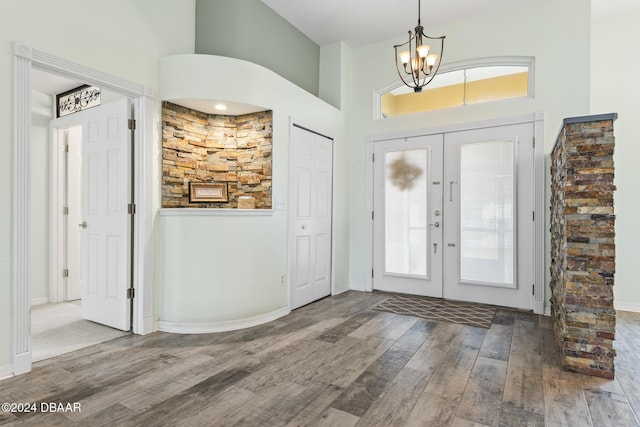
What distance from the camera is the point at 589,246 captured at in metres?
2.50

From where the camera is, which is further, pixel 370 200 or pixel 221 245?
pixel 370 200

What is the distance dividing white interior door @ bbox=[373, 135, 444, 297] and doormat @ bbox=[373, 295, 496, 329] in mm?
267

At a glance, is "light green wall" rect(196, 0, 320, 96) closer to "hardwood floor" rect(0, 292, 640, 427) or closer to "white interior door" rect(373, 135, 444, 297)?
"white interior door" rect(373, 135, 444, 297)

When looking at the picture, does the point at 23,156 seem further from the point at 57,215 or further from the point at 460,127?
the point at 460,127

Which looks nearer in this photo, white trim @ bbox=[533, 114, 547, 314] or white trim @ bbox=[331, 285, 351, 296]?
white trim @ bbox=[533, 114, 547, 314]

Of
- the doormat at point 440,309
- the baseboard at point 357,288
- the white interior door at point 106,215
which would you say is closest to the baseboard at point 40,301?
the white interior door at point 106,215

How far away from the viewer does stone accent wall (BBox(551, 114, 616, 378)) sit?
244cm

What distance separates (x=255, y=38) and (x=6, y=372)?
3.92 metres

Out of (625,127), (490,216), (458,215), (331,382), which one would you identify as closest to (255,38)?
(458,215)

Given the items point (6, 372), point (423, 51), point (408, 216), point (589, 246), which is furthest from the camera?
point (408, 216)

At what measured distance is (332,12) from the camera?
4.44m

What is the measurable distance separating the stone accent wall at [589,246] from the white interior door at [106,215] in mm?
3652

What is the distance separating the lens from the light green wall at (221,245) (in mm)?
3350

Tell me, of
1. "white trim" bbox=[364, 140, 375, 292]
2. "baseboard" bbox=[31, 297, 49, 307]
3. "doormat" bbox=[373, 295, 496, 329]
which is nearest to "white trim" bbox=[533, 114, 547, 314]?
"doormat" bbox=[373, 295, 496, 329]
